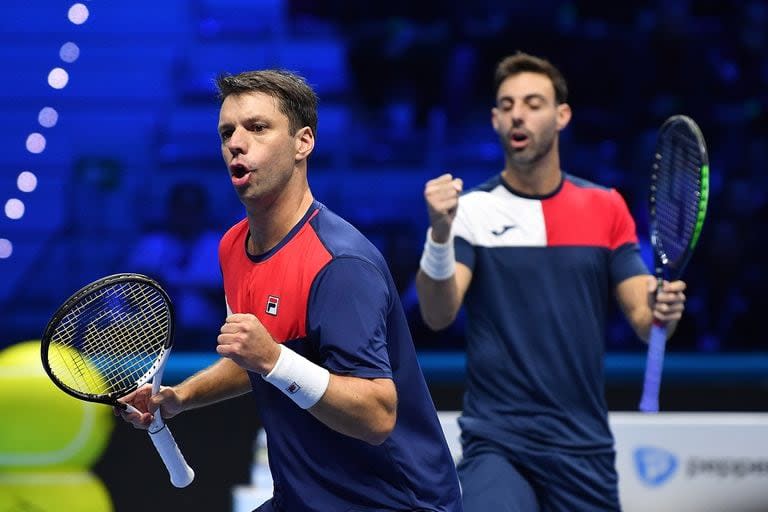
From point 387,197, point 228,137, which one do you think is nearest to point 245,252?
point 228,137

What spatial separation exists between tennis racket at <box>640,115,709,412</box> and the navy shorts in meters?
0.34

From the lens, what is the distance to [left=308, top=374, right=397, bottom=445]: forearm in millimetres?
2357

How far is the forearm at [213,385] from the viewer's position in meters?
2.84

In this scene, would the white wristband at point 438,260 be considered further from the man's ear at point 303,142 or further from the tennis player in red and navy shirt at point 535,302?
the man's ear at point 303,142

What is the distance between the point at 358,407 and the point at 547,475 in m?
1.52

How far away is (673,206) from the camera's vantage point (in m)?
3.90

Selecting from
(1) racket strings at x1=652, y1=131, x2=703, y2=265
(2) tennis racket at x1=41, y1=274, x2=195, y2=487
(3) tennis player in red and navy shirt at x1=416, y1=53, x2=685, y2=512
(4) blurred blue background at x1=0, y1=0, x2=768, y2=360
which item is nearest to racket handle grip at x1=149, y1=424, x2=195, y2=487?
(2) tennis racket at x1=41, y1=274, x2=195, y2=487

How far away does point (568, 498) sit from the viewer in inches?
147

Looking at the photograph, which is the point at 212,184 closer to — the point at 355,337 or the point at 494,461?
the point at 494,461

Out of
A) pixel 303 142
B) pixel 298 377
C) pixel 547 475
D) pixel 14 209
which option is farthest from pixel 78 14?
pixel 298 377

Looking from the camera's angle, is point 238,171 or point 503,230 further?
point 503,230

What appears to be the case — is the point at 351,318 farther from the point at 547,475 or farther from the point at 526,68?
the point at 526,68

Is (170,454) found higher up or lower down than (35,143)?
lower down

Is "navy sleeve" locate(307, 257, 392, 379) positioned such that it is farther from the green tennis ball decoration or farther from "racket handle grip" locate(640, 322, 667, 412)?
the green tennis ball decoration
